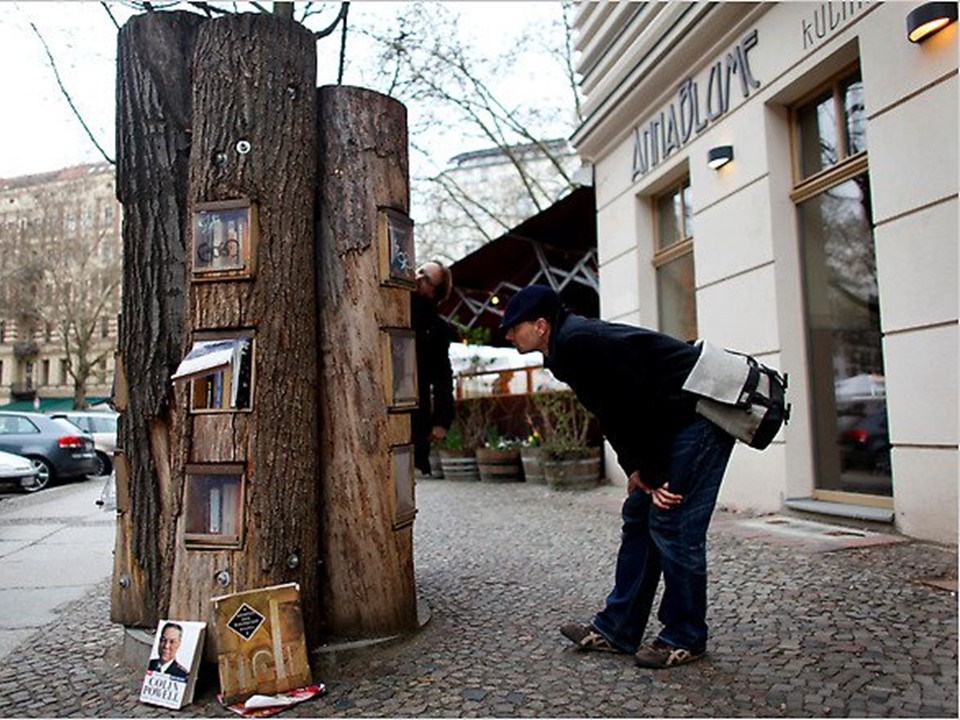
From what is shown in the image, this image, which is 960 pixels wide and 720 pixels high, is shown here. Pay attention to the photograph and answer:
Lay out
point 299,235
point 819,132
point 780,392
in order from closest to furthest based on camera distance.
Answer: point 780,392 → point 299,235 → point 819,132

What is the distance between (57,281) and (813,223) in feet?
58.8

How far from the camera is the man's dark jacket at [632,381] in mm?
3062

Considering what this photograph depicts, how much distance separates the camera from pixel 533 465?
10.4m

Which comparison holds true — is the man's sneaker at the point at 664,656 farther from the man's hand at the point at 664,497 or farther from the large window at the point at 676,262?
the large window at the point at 676,262

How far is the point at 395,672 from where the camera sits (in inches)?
126

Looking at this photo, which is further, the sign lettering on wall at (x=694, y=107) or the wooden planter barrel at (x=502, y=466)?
the wooden planter barrel at (x=502, y=466)

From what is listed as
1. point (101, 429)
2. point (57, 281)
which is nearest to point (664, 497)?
point (57, 281)

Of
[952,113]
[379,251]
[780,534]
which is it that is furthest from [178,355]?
[952,113]

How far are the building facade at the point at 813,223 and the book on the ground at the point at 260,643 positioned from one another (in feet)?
13.6

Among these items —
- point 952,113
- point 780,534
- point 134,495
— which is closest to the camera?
point 134,495

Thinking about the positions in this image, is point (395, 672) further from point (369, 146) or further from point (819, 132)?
point (819, 132)

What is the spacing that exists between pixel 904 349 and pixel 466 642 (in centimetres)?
370

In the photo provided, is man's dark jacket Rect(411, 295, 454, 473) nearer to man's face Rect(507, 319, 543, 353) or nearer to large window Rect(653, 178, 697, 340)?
man's face Rect(507, 319, 543, 353)

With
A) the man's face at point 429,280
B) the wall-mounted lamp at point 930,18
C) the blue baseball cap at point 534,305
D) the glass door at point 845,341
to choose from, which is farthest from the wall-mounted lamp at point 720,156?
the blue baseball cap at point 534,305
